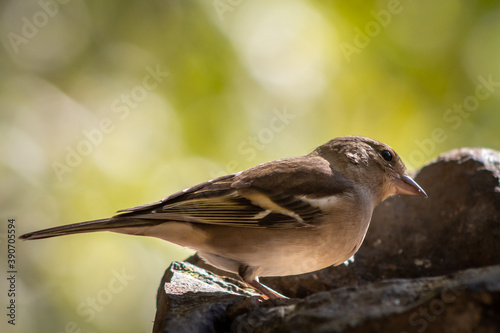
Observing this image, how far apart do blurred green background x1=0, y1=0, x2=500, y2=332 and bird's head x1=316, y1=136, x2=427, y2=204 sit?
159 cm

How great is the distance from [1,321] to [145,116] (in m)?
2.40

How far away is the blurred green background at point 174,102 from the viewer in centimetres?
530

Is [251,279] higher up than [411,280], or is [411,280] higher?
[251,279]

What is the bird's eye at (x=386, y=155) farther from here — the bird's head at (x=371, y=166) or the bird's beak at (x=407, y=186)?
the bird's beak at (x=407, y=186)

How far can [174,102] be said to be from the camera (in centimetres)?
583

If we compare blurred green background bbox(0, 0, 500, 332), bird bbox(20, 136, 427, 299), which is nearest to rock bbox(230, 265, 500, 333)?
bird bbox(20, 136, 427, 299)

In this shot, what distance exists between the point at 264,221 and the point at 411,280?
4.28ft

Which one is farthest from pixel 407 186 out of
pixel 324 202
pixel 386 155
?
pixel 324 202

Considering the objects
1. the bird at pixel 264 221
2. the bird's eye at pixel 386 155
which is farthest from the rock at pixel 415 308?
the bird's eye at pixel 386 155

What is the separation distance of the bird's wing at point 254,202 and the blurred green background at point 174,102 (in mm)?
1708

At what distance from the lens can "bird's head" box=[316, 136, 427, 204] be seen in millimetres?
4145

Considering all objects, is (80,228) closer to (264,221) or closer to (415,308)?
(264,221)

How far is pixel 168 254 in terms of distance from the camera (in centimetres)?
543

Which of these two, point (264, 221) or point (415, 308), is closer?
point (415, 308)
